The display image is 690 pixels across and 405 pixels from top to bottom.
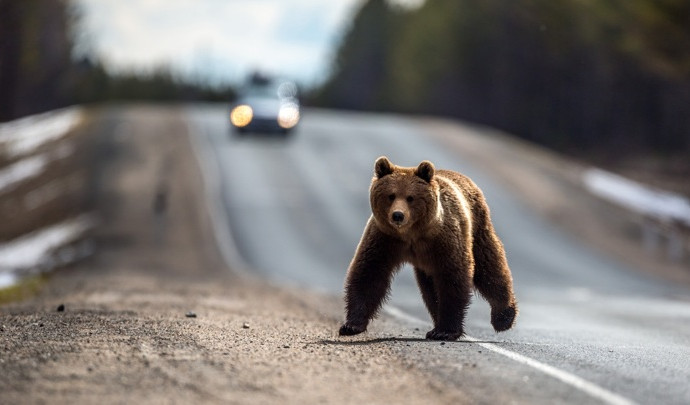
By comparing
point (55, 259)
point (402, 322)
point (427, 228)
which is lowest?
point (55, 259)

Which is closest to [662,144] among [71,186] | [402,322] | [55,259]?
[71,186]

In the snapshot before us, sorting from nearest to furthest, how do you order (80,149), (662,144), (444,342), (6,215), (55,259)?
1. (444,342)
2. (55,259)
3. (6,215)
4. (80,149)
5. (662,144)

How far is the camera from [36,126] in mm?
52531

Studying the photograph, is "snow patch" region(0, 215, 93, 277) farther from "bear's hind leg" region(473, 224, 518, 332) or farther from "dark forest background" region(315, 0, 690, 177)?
"dark forest background" region(315, 0, 690, 177)

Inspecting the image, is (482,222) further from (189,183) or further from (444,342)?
(189,183)

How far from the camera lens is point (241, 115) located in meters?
47.7

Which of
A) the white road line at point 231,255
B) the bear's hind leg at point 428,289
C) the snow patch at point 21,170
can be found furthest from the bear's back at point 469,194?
the snow patch at point 21,170

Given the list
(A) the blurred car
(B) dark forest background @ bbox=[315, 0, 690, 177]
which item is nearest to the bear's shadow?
(A) the blurred car

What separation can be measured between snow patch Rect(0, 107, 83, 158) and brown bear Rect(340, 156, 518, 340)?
39290 mm

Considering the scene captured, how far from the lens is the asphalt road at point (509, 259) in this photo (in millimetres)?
7918

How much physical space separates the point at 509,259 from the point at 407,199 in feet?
76.9

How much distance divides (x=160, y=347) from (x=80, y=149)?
3858 cm

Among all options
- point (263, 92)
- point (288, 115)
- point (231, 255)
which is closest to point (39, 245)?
point (231, 255)

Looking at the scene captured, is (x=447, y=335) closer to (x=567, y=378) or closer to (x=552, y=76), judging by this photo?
(x=567, y=378)
